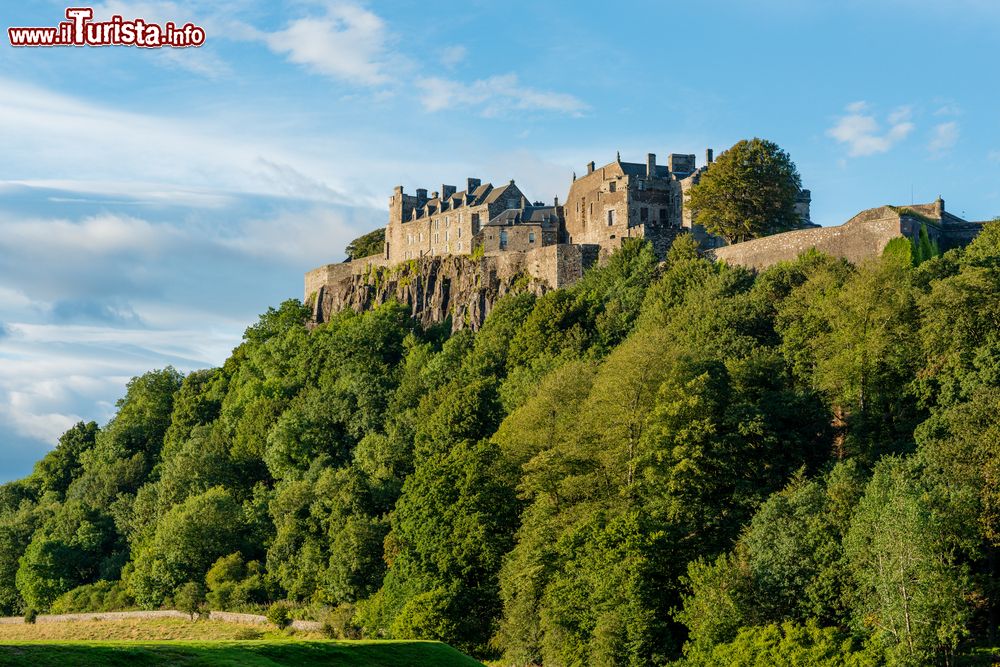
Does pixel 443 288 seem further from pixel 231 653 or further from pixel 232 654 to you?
pixel 232 654

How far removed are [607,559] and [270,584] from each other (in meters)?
27.0

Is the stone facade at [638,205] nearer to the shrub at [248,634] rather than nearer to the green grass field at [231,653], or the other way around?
the shrub at [248,634]

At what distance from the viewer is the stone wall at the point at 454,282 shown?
276 ft

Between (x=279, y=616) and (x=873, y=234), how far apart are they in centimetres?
3505

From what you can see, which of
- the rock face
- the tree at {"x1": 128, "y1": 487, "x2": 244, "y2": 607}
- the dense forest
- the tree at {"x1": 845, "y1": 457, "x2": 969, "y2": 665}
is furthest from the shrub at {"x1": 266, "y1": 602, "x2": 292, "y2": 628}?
the tree at {"x1": 845, "y1": 457, "x2": 969, "y2": 665}

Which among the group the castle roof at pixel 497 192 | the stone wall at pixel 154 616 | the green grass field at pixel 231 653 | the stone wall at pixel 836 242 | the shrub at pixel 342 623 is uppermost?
the castle roof at pixel 497 192

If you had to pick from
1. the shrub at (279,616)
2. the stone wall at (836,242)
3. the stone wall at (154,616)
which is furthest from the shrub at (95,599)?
the stone wall at (836,242)

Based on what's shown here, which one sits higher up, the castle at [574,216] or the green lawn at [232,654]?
the castle at [574,216]

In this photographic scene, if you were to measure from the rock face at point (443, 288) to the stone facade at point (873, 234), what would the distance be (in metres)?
19.3

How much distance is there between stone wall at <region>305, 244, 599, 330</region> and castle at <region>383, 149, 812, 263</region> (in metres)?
2.03

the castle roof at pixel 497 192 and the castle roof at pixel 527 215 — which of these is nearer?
the castle roof at pixel 527 215

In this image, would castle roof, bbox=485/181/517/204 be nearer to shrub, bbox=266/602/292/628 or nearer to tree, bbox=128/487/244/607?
tree, bbox=128/487/244/607

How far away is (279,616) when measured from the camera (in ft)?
211

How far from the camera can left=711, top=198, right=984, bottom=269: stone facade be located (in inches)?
2532
